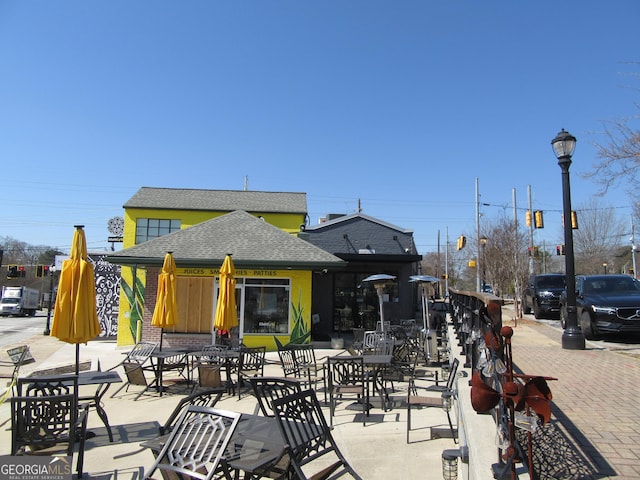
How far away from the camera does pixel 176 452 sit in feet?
10.7

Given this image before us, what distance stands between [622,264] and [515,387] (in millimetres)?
59610

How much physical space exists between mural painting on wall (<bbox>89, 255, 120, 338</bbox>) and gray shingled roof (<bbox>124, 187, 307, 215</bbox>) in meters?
3.08

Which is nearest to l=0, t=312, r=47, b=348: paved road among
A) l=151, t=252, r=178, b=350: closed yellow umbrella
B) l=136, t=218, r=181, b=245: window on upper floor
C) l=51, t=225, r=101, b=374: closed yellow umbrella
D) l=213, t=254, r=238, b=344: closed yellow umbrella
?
l=136, t=218, r=181, b=245: window on upper floor

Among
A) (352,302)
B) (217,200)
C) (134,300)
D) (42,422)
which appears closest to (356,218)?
(352,302)

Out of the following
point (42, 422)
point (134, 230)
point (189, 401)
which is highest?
point (134, 230)

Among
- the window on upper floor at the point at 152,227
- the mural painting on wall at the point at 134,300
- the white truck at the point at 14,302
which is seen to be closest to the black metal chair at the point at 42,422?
the mural painting on wall at the point at 134,300

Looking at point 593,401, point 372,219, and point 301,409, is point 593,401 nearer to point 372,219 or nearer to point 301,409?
point 301,409

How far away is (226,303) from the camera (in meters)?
10.4

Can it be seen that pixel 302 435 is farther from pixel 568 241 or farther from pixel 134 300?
pixel 134 300

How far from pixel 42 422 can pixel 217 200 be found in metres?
19.6

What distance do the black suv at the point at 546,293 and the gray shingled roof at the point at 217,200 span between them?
10809mm

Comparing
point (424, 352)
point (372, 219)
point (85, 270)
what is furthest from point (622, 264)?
point (85, 270)

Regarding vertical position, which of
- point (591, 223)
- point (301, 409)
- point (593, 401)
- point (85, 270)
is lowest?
point (593, 401)

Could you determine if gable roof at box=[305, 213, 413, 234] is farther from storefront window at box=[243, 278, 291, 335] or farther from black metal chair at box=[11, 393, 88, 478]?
black metal chair at box=[11, 393, 88, 478]
